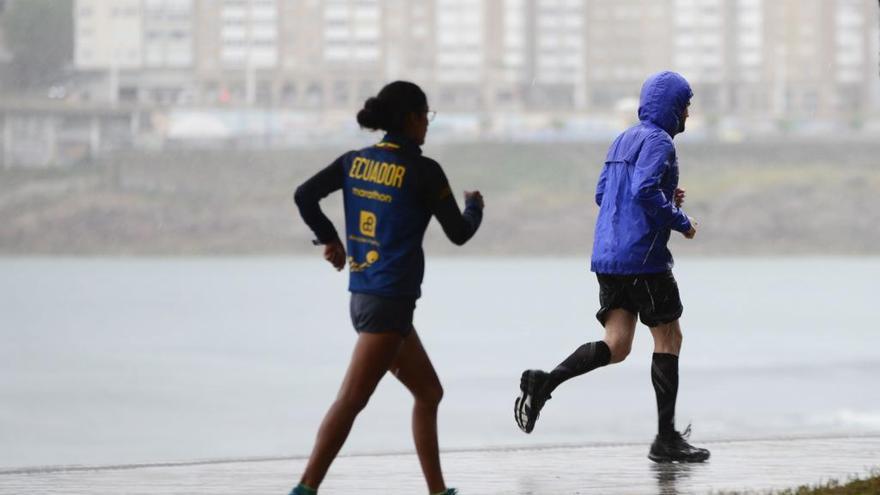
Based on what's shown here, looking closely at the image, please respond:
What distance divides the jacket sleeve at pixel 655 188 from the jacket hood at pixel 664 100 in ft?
0.59

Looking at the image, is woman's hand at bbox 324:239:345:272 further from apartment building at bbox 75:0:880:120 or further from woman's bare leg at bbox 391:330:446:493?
apartment building at bbox 75:0:880:120

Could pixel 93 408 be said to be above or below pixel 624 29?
below

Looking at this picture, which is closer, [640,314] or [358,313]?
[358,313]

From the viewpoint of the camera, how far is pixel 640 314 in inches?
309

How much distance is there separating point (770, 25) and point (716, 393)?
115 metres

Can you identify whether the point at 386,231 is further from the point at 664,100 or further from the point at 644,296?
the point at 664,100

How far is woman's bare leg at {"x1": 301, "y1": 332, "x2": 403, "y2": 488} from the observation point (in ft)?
20.0

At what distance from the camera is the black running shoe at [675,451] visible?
26.5 feet

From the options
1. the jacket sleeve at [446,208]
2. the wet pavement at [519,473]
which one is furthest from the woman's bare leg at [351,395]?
the wet pavement at [519,473]

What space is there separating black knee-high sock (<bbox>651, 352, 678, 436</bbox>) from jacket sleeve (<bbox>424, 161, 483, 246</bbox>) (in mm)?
2161

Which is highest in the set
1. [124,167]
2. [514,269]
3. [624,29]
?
[624,29]

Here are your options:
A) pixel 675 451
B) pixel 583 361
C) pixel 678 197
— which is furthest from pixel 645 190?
pixel 675 451

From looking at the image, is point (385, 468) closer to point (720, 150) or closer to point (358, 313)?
point (358, 313)

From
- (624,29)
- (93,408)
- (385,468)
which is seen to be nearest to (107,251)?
(624,29)
